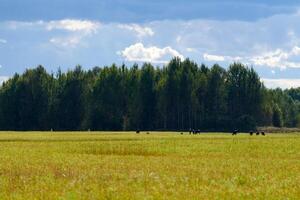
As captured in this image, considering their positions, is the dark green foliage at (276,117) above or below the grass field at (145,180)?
above

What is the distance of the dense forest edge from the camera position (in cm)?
15738

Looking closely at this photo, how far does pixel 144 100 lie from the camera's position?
161 metres

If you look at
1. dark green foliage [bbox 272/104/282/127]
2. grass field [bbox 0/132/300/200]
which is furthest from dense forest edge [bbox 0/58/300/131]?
grass field [bbox 0/132/300/200]

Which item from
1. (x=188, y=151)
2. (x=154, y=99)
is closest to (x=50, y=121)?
(x=154, y=99)

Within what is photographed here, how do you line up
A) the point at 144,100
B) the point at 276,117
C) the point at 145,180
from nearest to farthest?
the point at 145,180 < the point at 144,100 < the point at 276,117

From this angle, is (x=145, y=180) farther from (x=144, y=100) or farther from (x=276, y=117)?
(x=276, y=117)

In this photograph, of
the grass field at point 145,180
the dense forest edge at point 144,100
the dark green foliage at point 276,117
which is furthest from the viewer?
the dark green foliage at point 276,117

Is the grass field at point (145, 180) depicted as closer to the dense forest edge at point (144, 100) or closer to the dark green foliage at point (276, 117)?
the dense forest edge at point (144, 100)

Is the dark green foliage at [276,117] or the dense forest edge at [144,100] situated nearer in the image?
the dense forest edge at [144,100]

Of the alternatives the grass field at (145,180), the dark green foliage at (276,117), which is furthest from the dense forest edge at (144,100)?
the grass field at (145,180)

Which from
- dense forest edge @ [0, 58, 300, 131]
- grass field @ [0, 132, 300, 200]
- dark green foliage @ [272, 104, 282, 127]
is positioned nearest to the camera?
grass field @ [0, 132, 300, 200]

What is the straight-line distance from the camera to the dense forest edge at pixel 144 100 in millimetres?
157375

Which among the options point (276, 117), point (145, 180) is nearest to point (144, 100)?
point (276, 117)

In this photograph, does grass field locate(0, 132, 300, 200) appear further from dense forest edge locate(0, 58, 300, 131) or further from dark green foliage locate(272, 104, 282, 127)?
dark green foliage locate(272, 104, 282, 127)
